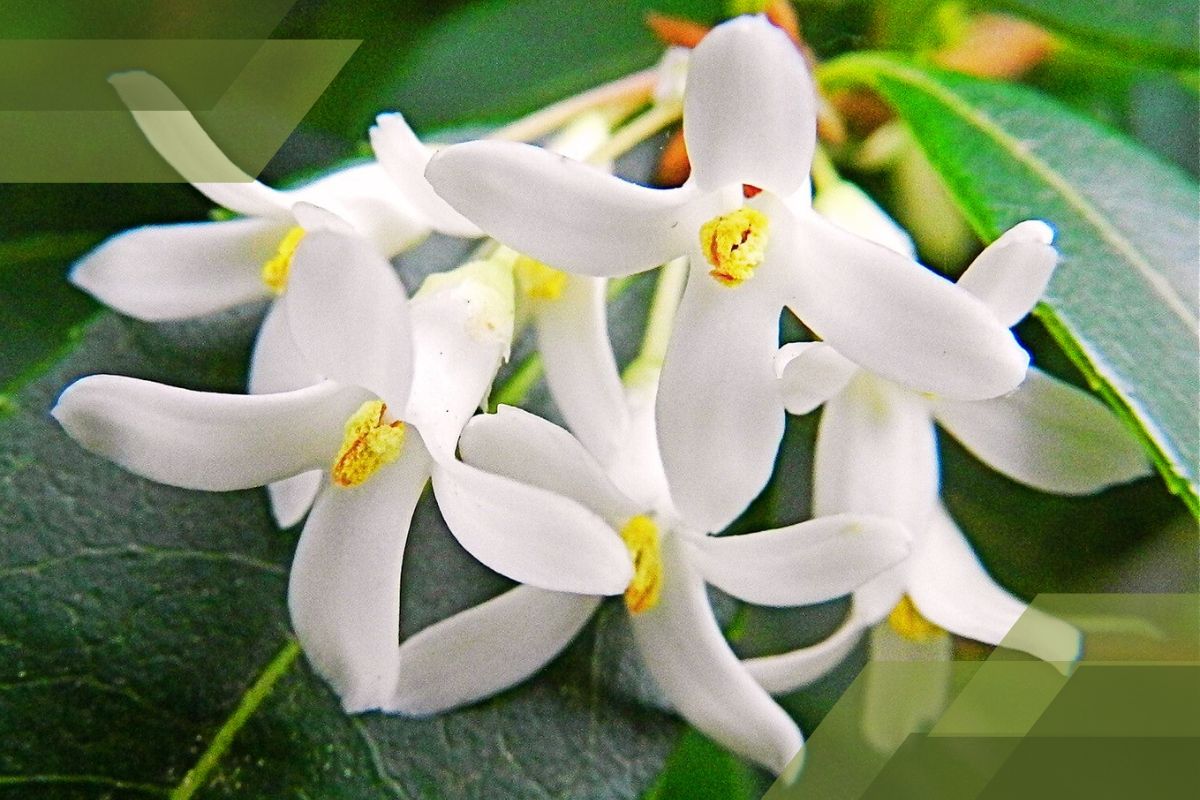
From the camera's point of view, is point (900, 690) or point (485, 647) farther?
point (900, 690)

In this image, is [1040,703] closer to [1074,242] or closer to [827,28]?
[1074,242]

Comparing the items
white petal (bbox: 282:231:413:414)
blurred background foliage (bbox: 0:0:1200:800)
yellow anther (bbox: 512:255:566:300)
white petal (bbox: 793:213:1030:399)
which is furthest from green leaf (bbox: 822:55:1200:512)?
white petal (bbox: 282:231:413:414)

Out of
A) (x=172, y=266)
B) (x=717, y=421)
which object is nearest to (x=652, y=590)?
(x=717, y=421)

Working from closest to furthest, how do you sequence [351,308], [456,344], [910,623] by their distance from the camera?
[351,308]
[456,344]
[910,623]

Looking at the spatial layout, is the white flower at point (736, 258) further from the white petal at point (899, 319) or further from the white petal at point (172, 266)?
the white petal at point (172, 266)

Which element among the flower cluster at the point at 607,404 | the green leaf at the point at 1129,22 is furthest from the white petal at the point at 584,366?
the green leaf at the point at 1129,22

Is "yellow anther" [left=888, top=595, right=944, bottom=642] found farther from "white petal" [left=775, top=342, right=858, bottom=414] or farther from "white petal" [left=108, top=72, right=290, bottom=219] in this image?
"white petal" [left=108, top=72, right=290, bottom=219]

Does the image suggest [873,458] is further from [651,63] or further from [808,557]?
[651,63]
